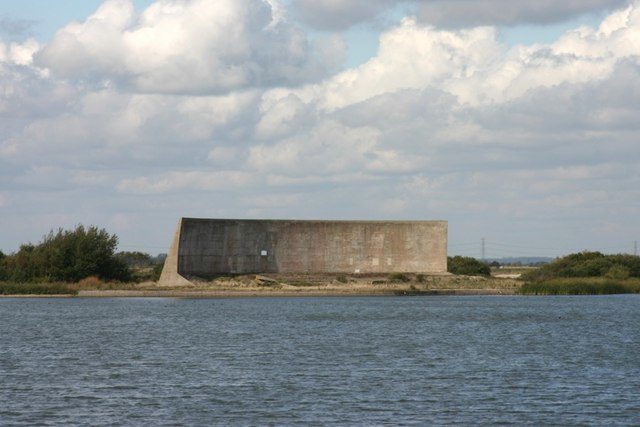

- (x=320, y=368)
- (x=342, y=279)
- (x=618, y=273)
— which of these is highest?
(x=618, y=273)

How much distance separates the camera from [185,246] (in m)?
70.5

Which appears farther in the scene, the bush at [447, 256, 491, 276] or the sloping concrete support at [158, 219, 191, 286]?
the bush at [447, 256, 491, 276]

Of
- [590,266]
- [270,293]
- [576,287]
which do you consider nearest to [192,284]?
[270,293]

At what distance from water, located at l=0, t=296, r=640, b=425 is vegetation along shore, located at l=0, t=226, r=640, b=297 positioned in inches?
632

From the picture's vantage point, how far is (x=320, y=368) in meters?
28.4

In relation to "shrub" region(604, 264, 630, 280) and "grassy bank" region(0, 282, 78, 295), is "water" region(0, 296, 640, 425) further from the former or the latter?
"shrub" region(604, 264, 630, 280)

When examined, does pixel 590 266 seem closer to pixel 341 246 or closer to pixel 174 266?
pixel 341 246

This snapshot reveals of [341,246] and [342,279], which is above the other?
[341,246]

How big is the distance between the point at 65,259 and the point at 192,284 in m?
8.58

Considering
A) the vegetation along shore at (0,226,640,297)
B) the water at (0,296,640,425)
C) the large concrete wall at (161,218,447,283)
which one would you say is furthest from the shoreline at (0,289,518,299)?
the water at (0,296,640,425)

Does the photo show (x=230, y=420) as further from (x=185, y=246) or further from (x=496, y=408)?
(x=185, y=246)

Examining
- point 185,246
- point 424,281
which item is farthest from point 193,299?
point 424,281

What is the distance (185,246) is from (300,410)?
4991 cm

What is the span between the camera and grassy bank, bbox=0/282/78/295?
6875 cm
